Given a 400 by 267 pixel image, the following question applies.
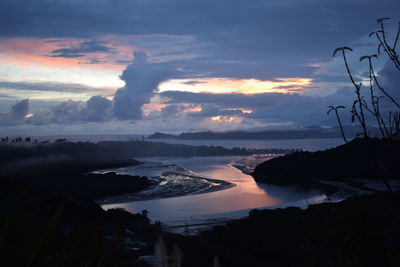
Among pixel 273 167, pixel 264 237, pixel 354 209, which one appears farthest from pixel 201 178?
pixel 354 209

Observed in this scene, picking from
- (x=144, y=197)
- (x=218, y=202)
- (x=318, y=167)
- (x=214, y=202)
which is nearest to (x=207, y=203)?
(x=214, y=202)

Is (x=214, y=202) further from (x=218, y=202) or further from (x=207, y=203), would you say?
(x=207, y=203)

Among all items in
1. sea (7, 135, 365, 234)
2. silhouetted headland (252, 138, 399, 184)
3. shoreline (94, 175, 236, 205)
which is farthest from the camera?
silhouetted headland (252, 138, 399, 184)

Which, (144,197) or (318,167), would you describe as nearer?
(144,197)

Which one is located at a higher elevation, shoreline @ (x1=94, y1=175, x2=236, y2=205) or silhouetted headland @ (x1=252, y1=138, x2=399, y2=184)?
silhouetted headland @ (x1=252, y1=138, x2=399, y2=184)

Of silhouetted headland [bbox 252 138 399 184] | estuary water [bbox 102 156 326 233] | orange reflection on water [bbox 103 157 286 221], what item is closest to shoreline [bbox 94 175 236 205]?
estuary water [bbox 102 156 326 233]

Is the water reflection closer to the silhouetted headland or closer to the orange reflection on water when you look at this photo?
the orange reflection on water

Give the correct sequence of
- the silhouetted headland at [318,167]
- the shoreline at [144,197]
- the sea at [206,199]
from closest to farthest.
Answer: the sea at [206,199]
the shoreline at [144,197]
the silhouetted headland at [318,167]

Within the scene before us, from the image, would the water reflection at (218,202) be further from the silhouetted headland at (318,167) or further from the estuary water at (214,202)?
the silhouetted headland at (318,167)

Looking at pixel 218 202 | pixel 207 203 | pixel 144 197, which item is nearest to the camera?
pixel 207 203

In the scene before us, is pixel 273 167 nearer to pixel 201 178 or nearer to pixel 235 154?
pixel 201 178

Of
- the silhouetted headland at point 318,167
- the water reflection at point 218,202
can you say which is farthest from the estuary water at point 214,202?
the silhouetted headland at point 318,167
